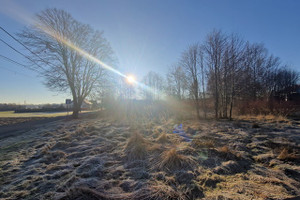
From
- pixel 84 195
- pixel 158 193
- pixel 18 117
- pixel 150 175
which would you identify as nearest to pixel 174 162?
pixel 150 175

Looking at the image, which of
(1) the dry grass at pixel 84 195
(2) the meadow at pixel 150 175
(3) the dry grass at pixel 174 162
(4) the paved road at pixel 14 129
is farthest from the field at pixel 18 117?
(3) the dry grass at pixel 174 162

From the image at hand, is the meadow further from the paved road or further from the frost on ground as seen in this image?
the paved road

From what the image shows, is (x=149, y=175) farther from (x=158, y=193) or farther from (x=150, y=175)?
(x=158, y=193)

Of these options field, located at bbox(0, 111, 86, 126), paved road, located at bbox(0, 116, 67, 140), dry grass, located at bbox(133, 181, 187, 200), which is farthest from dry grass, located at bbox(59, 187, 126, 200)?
field, located at bbox(0, 111, 86, 126)

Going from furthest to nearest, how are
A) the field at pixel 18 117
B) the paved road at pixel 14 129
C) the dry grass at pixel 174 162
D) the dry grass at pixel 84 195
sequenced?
the field at pixel 18 117, the paved road at pixel 14 129, the dry grass at pixel 174 162, the dry grass at pixel 84 195

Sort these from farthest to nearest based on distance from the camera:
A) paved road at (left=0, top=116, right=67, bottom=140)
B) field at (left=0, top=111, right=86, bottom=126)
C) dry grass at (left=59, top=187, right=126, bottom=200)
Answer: field at (left=0, top=111, right=86, bottom=126) < paved road at (left=0, top=116, right=67, bottom=140) < dry grass at (left=59, top=187, right=126, bottom=200)

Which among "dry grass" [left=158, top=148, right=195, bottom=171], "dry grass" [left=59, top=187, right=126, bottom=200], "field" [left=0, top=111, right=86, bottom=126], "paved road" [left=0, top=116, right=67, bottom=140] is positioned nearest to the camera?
"dry grass" [left=59, top=187, right=126, bottom=200]

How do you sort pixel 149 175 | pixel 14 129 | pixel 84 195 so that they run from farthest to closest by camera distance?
pixel 14 129, pixel 149 175, pixel 84 195

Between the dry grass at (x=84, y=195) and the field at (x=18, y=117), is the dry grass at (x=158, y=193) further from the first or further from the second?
the field at (x=18, y=117)

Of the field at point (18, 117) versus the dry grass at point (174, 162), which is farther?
the field at point (18, 117)

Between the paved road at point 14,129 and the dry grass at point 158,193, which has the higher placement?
the dry grass at point 158,193

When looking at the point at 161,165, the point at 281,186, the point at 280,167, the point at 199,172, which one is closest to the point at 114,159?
the point at 161,165

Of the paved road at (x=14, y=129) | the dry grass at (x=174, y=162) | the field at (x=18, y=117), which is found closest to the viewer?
the dry grass at (x=174, y=162)

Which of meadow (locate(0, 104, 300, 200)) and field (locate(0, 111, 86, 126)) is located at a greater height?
meadow (locate(0, 104, 300, 200))
